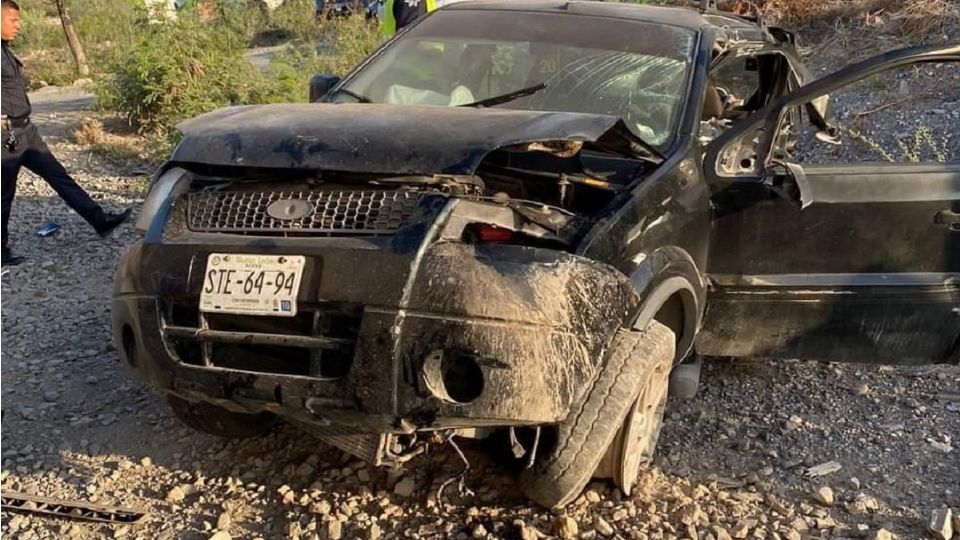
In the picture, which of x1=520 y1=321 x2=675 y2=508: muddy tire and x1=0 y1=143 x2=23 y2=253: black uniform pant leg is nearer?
x1=520 y1=321 x2=675 y2=508: muddy tire

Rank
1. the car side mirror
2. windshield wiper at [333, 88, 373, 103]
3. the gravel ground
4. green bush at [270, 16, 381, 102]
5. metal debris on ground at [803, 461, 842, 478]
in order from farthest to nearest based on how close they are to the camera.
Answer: green bush at [270, 16, 381, 102] < the car side mirror < windshield wiper at [333, 88, 373, 103] < metal debris on ground at [803, 461, 842, 478] < the gravel ground

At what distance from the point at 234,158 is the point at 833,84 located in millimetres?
2050

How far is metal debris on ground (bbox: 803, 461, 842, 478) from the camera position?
3242 millimetres

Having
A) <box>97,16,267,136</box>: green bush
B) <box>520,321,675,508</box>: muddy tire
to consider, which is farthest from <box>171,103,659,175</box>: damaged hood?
<box>97,16,267,136</box>: green bush

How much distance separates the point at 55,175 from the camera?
6.08 meters

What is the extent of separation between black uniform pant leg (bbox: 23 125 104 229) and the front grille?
367cm

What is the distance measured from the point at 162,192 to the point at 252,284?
2.29ft

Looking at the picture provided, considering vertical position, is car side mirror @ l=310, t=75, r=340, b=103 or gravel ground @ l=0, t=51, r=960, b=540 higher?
car side mirror @ l=310, t=75, r=340, b=103

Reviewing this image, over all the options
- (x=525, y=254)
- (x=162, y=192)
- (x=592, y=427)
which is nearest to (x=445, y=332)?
(x=525, y=254)

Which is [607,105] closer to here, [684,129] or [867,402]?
[684,129]

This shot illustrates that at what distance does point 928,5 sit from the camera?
1034cm

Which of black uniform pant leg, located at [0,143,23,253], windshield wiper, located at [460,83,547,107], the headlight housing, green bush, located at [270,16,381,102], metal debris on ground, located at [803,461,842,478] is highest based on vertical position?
windshield wiper, located at [460,83,547,107]

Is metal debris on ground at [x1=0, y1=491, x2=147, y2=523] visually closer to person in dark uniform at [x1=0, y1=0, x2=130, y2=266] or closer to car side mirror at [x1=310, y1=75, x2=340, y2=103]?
car side mirror at [x1=310, y1=75, x2=340, y2=103]

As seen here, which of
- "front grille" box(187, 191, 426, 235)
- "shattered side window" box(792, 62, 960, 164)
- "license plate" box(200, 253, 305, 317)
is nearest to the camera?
"license plate" box(200, 253, 305, 317)
